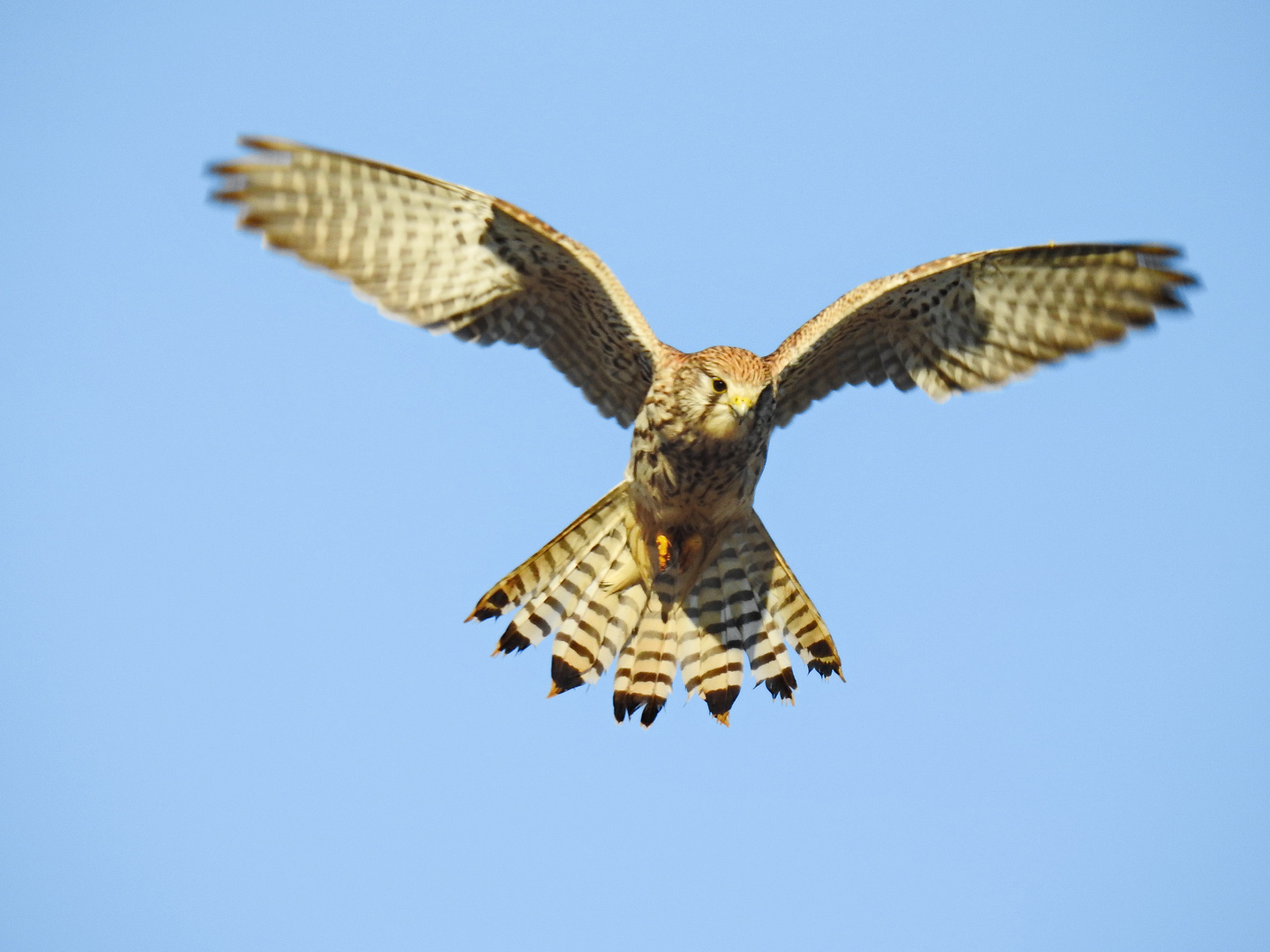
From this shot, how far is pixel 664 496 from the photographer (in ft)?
21.1

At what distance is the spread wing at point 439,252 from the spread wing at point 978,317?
1013 millimetres

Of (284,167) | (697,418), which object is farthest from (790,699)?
(284,167)

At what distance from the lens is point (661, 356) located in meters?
6.46

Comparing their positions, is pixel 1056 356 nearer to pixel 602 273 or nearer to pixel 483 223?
pixel 602 273

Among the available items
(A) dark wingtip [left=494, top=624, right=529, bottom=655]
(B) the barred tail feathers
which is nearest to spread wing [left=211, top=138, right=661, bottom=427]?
(B) the barred tail feathers

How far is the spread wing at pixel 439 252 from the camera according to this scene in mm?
5977

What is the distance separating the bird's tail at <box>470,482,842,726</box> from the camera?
6.54 metres

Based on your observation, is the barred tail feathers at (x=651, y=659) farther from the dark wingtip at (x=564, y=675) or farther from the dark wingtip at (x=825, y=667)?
the dark wingtip at (x=825, y=667)

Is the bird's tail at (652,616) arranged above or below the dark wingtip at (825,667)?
above

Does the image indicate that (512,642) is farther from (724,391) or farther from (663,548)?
(724,391)

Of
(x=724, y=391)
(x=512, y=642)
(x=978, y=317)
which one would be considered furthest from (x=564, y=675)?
(x=978, y=317)

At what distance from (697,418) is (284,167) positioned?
242cm

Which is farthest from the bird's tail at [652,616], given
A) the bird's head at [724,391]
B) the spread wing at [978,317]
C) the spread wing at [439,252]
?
the spread wing at [978,317]

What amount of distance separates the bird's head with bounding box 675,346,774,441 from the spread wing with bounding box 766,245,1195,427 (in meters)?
0.25
